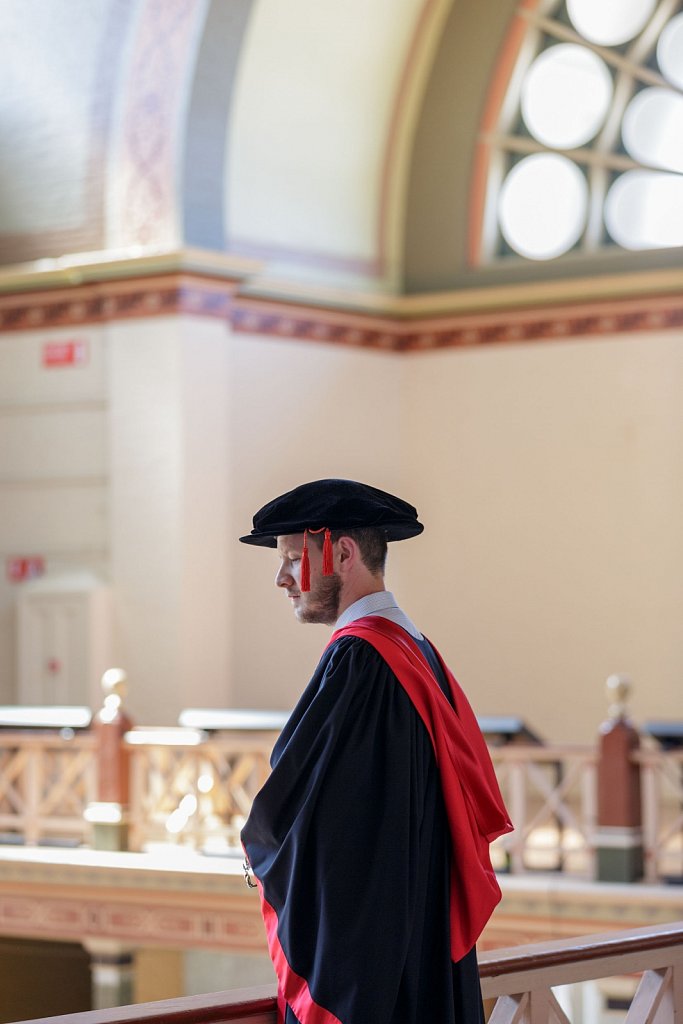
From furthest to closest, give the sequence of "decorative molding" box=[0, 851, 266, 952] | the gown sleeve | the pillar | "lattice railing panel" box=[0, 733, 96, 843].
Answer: "lattice railing panel" box=[0, 733, 96, 843]
the pillar
"decorative molding" box=[0, 851, 266, 952]
the gown sleeve

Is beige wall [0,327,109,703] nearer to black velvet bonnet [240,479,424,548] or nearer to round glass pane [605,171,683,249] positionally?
round glass pane [605,171,683,249]

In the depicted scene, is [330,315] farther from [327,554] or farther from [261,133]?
[327,554]

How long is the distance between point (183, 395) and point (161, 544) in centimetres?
108

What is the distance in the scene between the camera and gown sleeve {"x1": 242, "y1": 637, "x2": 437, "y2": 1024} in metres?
2.69

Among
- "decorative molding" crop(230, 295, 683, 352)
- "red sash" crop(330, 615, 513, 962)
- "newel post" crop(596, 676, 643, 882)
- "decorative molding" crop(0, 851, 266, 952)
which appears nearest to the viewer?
"red sash" crop(330, 615, 513, 962)

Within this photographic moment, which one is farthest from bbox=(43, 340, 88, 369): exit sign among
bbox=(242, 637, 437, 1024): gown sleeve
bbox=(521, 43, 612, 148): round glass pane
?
bbox=(242, 637, 437, 1024): gown sleeve

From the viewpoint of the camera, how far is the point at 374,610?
298 centimetres

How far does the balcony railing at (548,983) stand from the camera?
270cm

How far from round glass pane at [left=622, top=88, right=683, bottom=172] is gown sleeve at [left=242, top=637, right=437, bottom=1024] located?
9.53 m

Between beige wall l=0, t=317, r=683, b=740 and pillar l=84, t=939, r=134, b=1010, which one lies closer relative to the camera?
pillar l=84, t=939, r=134, b=1010

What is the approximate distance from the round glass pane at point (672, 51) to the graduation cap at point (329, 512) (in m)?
9.37

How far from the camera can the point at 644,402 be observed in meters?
11.6

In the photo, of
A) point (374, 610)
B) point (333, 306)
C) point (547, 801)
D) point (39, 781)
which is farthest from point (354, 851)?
point (333, 306)

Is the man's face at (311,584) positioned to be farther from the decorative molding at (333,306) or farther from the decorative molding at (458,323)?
the decorative molding at (458,323)
